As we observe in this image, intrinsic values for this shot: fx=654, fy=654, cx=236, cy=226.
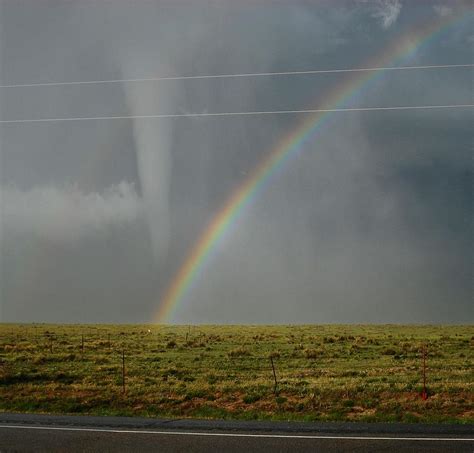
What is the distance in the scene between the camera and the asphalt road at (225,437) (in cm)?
1136

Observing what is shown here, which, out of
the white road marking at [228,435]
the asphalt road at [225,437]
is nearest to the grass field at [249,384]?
the asphalt road at [225,437]

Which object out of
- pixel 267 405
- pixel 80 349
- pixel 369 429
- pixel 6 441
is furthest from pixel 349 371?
pixel 80 349

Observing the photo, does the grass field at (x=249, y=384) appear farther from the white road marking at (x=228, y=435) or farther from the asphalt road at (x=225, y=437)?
the white road marking at (x=228, y=435)

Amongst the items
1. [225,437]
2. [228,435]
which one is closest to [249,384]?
[228,435]

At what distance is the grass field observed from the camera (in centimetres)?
1955

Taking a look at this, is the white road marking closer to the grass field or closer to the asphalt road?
the asphalt road

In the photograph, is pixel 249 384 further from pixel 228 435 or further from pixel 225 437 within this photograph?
pixel 225 437

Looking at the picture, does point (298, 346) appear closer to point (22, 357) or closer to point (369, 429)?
point (22, 357)

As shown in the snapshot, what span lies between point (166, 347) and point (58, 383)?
59.8 feet

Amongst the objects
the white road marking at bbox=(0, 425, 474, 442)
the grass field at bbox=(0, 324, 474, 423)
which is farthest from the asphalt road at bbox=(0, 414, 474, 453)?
the grass field at bbox=(0, 324, 474, 423)

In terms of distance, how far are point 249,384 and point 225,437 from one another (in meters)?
11.2

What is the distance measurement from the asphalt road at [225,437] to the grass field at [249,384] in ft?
12.9

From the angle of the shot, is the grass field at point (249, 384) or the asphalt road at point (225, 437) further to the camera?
the grass field at point (249, 384)

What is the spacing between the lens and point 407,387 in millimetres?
21953
